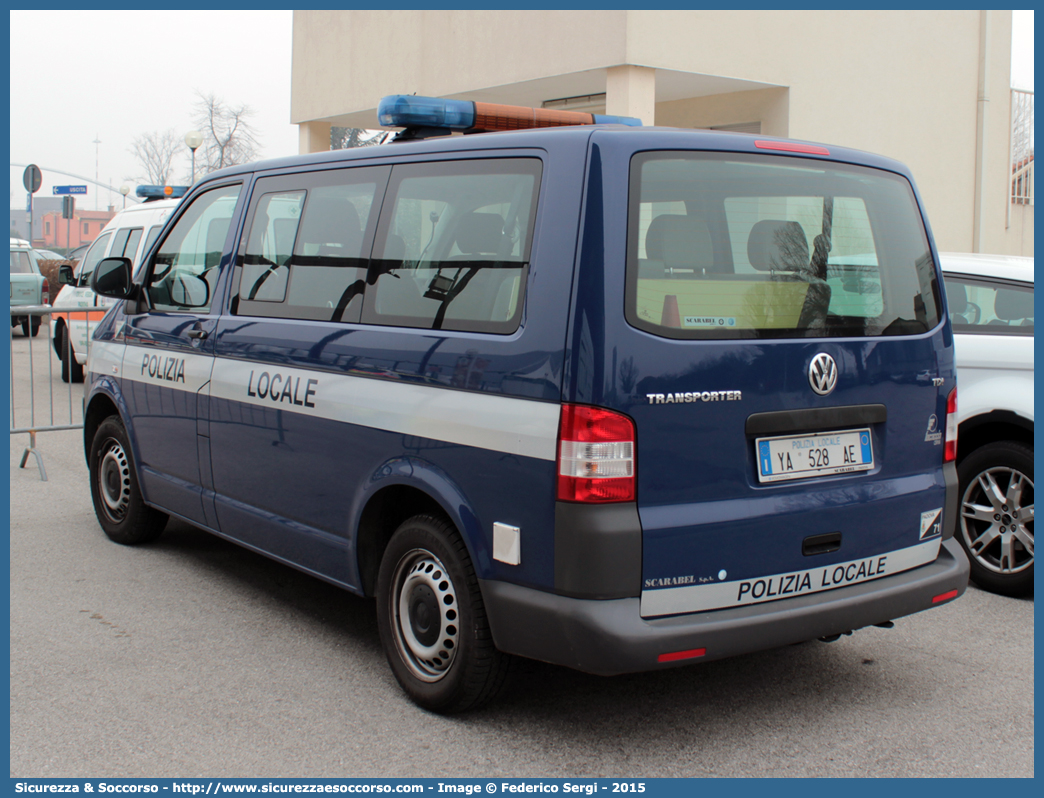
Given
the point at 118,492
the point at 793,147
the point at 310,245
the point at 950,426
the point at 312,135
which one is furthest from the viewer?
the point at 312,135

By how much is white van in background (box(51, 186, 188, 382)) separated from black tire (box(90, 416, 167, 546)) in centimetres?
480

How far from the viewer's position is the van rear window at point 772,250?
10.8 ft

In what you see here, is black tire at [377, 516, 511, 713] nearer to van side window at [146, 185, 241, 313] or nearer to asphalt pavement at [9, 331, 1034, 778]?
asphalt pavement at [9, 331, 1034, 778]

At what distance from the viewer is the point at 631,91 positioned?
12477mm

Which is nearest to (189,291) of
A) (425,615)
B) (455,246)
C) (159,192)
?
(455,246)

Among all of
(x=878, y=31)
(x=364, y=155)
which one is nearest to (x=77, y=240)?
(x=878, y=31)

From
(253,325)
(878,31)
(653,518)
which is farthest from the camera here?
(878,31)

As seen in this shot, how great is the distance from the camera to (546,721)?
12.2 ft

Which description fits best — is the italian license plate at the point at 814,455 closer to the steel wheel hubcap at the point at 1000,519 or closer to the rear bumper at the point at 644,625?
the rear bumper at the point at 644,625

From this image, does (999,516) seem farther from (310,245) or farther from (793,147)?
(310,245)

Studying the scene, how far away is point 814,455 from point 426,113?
6.63 feet

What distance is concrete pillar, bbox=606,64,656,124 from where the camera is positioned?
12477mm

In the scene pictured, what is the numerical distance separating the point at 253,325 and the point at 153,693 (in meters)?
1.61
